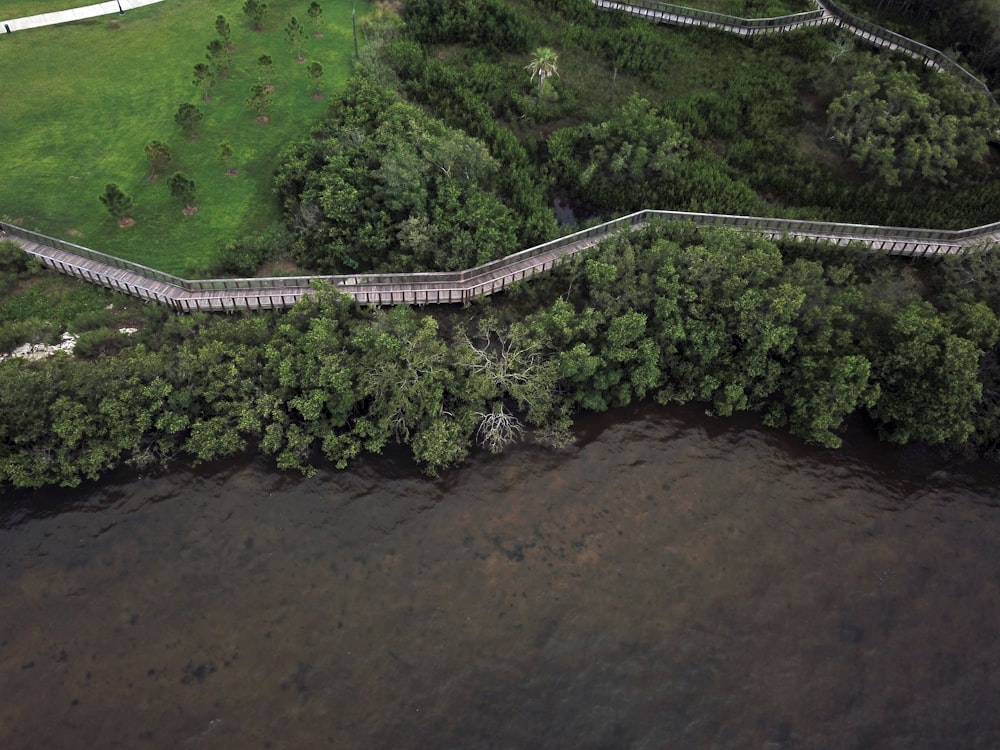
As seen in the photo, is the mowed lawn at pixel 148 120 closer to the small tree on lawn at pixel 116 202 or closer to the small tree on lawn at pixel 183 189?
the small tree on lawn at pixel 183 189

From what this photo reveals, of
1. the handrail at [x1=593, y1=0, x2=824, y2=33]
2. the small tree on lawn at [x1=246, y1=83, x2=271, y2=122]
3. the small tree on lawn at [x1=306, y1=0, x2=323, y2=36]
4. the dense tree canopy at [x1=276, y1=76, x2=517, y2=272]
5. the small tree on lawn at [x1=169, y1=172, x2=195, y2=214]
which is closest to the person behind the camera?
the dense tree canopy at [x1=276, y1=76, x2=517, y2=272]

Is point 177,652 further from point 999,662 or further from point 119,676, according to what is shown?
point 999,662

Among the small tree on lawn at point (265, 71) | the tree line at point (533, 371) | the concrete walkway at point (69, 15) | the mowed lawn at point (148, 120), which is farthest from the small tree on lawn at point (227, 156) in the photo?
the concrete walkway at point (69, 15)

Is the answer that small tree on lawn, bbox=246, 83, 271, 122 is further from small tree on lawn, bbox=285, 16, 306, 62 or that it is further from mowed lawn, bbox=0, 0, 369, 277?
small tree on lawn, bbox=285, 16, 306, 62

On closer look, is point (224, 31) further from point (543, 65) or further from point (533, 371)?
point (533, 371)

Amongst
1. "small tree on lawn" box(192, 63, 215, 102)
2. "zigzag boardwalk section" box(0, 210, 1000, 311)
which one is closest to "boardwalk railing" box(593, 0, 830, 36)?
"zigzag boardwalk section" box(0, 210, 1000, 311)

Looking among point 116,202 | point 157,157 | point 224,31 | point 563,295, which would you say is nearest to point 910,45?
point 563,295
